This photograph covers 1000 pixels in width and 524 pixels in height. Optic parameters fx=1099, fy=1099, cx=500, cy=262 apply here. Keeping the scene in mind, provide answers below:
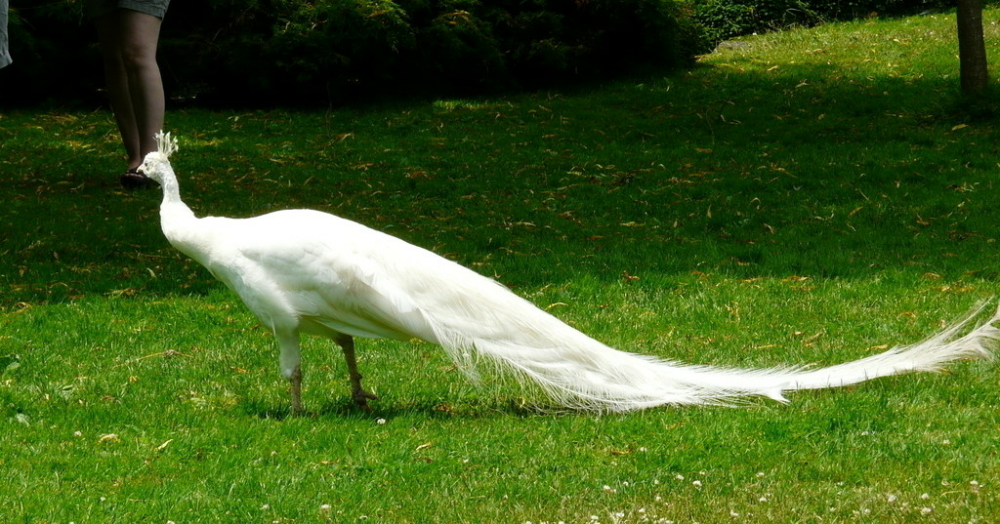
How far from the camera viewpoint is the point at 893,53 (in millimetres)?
16266

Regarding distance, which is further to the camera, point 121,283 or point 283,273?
point 121,283

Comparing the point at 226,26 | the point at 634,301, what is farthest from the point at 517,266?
the point at 226,26

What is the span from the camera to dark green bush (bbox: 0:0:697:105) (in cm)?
1449

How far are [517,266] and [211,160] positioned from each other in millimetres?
5138

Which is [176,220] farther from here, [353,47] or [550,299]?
[353,47]

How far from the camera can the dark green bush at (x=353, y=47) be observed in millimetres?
14492

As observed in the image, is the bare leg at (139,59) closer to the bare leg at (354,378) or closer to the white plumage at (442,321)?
the white plumage at (442,321)

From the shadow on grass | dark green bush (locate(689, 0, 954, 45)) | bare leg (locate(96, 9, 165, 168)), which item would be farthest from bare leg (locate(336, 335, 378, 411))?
dark green bush (locate(689, 0, 954, 45))

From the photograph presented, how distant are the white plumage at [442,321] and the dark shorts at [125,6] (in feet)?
14.2

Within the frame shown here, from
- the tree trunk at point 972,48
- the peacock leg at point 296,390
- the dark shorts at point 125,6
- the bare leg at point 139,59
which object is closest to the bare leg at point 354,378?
the peacock leg at point 296,390

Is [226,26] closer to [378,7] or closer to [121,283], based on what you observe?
[378,7]

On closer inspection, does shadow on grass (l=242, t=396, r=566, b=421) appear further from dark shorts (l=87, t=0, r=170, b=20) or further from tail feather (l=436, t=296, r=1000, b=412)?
dark shorts (l=87, t=0, r=170, b=20)

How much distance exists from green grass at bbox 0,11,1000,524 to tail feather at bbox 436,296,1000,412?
12 cm

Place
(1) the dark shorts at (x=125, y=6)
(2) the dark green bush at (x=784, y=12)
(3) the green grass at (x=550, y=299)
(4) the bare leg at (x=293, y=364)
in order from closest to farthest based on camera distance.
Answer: (3) the green grass at (x=550, y=299)
(4) the bare leg at (x=293, y=364)
(1) the dark shorts at (x=125, y=6)
(2) the dark green bush at (x=784, y=12)
